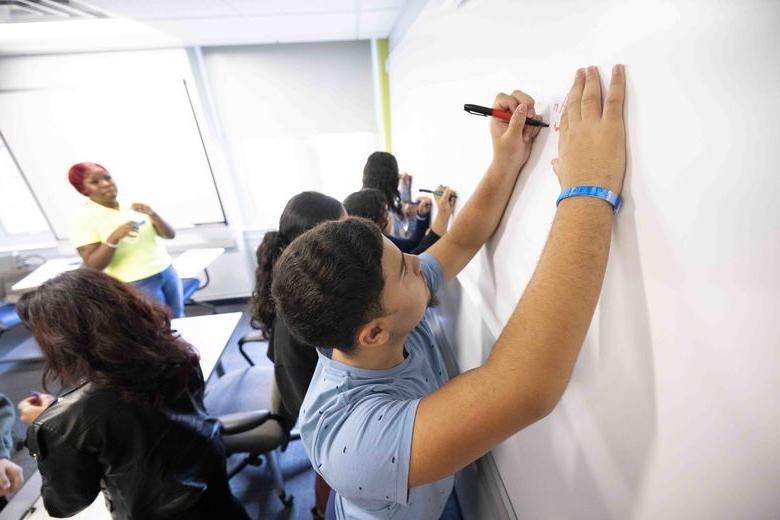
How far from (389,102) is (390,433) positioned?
2779 millimetres

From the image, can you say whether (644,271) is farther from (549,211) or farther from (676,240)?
(549,211)

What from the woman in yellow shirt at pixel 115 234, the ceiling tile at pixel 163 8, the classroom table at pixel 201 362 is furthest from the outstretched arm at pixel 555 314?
the woman in yellow shirt at pixel 115 234

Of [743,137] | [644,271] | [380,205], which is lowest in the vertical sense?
[380,205]

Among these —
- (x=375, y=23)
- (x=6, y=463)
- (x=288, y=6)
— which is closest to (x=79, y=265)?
(x=6, y=463)

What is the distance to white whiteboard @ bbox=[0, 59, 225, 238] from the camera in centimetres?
263

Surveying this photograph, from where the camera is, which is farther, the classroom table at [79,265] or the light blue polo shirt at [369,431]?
the classroom table at [79,265]

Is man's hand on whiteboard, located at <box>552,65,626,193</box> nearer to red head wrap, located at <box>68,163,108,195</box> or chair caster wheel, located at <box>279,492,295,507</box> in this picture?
chair caster wheel, located at <box>279,492,295,507</box>

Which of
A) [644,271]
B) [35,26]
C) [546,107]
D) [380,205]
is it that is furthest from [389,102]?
[644,271]

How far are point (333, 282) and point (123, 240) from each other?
2050mm

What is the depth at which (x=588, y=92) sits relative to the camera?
428mm

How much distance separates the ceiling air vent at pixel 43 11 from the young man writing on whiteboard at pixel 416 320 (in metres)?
2.17

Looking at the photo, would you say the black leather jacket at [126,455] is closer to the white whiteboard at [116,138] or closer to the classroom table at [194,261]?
the classroom table at [194,261]

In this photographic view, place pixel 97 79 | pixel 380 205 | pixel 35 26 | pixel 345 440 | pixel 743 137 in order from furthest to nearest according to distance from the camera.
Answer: pixel 97 79, pixel 35 26, pixel 380 205, pixel 345 440, pixel 743 137

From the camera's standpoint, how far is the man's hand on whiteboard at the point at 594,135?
1.31 feet
